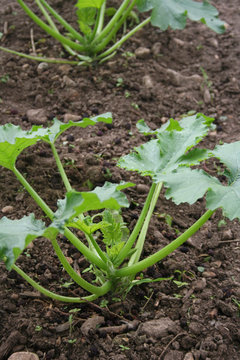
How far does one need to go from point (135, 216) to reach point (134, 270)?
586 millimetres

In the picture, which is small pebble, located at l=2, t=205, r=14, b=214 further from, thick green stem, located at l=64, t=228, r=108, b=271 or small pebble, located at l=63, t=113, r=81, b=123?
small pebble, located at l=63, t=113, r=81, b=123

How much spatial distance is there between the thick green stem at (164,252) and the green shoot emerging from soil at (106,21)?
5.43ft

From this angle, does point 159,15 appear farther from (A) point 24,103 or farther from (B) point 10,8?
(B) point 10,8

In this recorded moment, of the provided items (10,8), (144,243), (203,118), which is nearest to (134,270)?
(144,243)

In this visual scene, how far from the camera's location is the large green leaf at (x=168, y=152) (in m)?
2.17

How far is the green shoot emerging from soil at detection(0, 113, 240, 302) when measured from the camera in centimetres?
178

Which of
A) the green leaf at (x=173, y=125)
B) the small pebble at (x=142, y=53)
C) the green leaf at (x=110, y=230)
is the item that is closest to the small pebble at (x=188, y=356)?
the green leaf at (x=110, y=230)

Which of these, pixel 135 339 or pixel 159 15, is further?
pixel 159 15

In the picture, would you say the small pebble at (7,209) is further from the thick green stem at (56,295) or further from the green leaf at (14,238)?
the green leaf at (14,238)

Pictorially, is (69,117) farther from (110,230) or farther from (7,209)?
(110,230)

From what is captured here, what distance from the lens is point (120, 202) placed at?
1.77 metres

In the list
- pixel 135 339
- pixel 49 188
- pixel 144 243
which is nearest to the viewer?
pixel 135 339

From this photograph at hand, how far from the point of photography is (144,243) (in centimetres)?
260

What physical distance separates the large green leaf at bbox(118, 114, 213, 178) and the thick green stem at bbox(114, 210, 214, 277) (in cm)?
28
